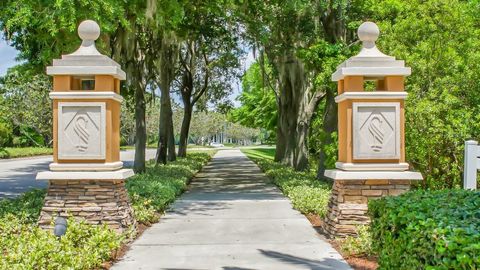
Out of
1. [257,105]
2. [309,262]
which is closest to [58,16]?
[309,262]

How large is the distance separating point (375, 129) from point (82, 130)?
4.33 metres

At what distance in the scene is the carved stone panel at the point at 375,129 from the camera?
26.1ft

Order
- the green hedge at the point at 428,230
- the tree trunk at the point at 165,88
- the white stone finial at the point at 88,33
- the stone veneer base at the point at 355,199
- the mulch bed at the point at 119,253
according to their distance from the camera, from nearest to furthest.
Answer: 1. the green hedge at the point at 428,230
2. the mulch bed at the point at 119,253
3. the stone veneer base at the point at 355,199
4. the white stone finial at the point at 88,33
5. the tree trunk at the point at 165,88

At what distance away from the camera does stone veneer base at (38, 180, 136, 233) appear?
778cm

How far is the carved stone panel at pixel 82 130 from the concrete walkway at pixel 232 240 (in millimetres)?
1540

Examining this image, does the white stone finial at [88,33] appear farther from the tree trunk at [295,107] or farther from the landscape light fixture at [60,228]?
the tree trunk at [295,107]

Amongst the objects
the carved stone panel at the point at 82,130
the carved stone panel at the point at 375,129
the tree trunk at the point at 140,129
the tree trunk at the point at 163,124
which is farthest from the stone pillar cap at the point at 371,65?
the tree trunk at the point at 163,124

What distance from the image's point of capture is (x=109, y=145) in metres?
7.98

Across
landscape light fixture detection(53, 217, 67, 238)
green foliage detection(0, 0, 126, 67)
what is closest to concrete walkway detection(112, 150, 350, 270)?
landscape light fixture detection(53, 217, 67, 238)

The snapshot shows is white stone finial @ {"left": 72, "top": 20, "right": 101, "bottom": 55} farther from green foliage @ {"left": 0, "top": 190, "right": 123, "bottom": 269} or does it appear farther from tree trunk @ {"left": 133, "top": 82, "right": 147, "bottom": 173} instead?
tree trunk @ {"left": 133, "top": 82, "right": 147, "bottom": 173}

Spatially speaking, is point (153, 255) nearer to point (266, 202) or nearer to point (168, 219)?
point (168, 219)

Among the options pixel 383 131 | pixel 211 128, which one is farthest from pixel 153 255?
pixel 211 128

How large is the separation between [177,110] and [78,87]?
6636cm

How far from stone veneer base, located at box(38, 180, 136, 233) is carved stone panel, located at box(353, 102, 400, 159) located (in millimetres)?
3614
